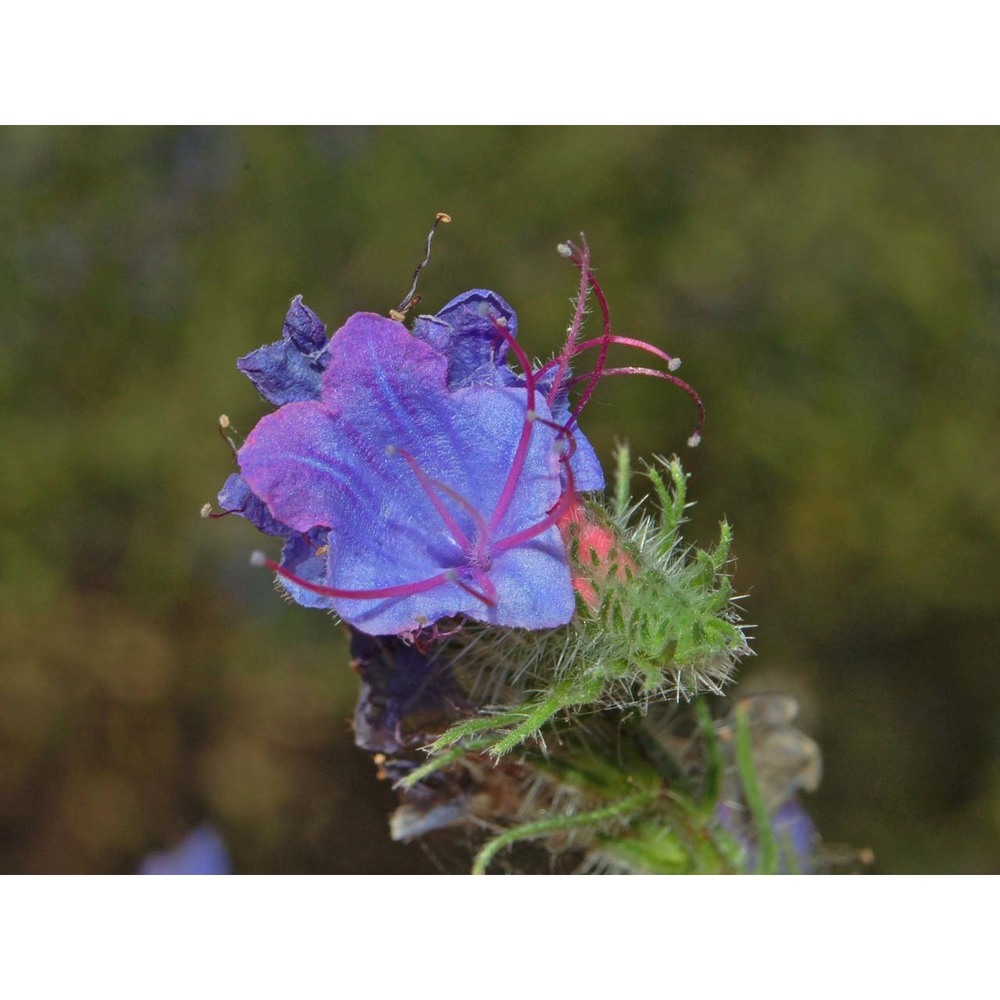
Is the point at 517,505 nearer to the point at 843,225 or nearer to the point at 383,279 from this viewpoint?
the point at 383,279

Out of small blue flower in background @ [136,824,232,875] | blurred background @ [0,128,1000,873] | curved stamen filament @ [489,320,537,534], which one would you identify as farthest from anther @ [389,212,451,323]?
blurred background @ [0,128,1000,873]

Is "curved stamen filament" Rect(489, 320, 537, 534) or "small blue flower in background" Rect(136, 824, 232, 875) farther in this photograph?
"small blue flower in background" Rect(136, 824, 232, 875)

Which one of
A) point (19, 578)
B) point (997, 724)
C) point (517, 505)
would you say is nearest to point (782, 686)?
point (997, 724)

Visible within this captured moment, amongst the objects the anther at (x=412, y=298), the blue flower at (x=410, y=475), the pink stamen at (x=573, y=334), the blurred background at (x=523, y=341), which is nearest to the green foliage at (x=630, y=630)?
the blue flower at (x=410, y=475)

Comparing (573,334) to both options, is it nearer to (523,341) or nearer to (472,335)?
(472,335)

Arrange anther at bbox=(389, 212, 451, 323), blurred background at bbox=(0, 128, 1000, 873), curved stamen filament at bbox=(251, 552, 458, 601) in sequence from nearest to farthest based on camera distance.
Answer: curved stamen filament at bbox=(251, 552, 458, 601), anther at bbox=(389, 212, 451, 323), blurred background at bbox=(0, 128, 1000, 873)

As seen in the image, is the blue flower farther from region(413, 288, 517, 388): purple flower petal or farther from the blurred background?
the blurred background

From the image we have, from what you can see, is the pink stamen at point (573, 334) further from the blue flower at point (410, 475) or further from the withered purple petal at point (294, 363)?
the withered purple petal at point (294, 363)
